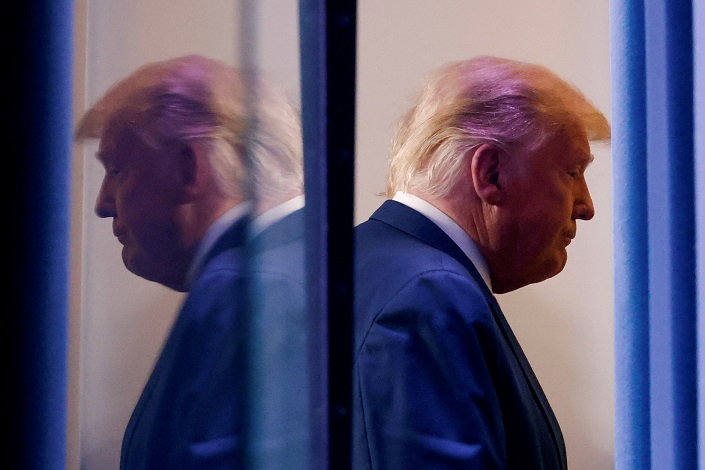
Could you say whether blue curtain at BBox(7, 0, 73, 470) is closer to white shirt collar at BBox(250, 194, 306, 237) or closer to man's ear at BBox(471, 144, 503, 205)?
white shirt collar at BBox(250, 194, 306, 237)

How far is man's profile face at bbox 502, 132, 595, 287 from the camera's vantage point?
1.08m

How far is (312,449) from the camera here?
977 millimetres

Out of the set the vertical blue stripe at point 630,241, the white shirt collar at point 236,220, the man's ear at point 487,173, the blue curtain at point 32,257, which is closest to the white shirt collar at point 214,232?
the white shirt collar at point 236,220

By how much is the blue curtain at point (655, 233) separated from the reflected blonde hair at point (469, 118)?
2.9 inches

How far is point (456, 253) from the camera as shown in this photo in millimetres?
1056

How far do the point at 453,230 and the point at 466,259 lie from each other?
0.15ft

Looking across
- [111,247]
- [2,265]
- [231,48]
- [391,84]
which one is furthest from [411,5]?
[2,265]

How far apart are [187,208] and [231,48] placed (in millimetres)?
221

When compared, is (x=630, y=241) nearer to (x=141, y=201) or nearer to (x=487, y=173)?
(x=487, y=173)

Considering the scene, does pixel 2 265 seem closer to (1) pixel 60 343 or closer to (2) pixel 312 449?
(1) pixel 60 343

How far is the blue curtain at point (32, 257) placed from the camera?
2.95 ft

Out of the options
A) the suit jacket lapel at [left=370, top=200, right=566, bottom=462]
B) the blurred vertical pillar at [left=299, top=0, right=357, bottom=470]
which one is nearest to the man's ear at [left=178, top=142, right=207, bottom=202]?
the blurred vertical pillar at [left=299, top=0, right=357, bottom=470]

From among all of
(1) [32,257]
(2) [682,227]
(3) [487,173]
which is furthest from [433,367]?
(1) [32,257]

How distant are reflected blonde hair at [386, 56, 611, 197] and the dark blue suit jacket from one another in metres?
0.19
